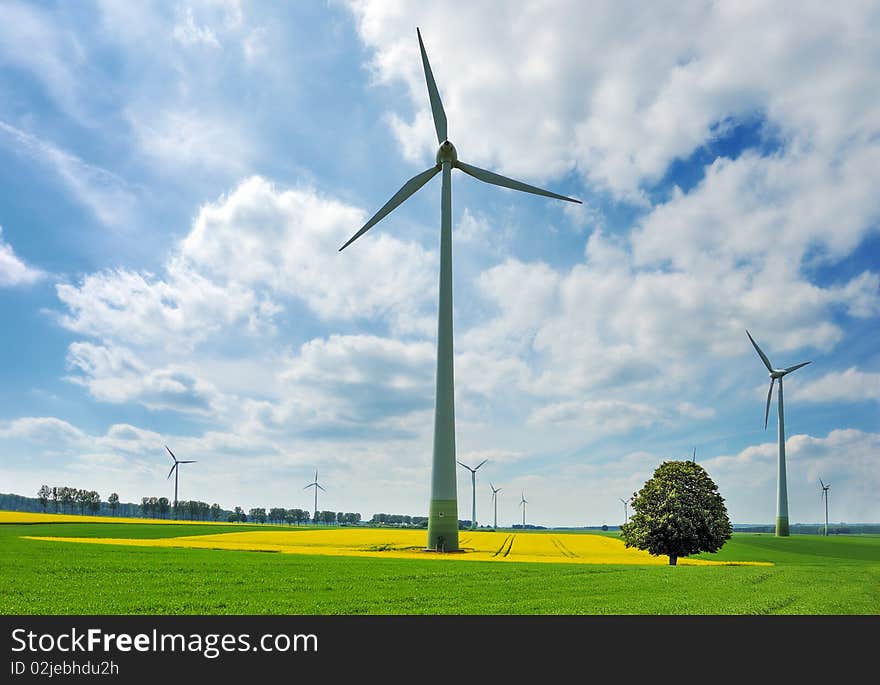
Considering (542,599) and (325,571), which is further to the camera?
(325,571)

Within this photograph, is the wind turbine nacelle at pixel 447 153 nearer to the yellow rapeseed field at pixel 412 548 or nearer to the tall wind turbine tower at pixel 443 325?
the tall wind turbine tower at pixel 443 325

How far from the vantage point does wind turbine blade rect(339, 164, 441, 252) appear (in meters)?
69.6

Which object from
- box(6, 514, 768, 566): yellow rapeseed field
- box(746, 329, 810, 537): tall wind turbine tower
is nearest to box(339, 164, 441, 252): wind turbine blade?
box(6, 514, 768, 566): yellow rapeseed field

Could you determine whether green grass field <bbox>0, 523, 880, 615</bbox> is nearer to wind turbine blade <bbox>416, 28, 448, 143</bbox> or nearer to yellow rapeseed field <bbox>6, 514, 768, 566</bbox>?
yellow rapeseed field <bbox>6, 514, 768, 566</bbox>

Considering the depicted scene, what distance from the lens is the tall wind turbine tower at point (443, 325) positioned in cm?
6059

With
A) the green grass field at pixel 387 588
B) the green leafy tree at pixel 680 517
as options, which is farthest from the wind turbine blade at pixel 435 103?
the green grass field at pixel 387 588

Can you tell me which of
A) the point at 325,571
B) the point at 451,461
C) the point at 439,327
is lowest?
the point at 325,571

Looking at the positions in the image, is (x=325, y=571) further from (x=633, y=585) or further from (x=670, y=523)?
(x=670, y=523)

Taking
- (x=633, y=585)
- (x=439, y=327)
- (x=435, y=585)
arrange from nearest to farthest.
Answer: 1. (x=435, y=585)
2. (x=633, y=585)
3. (x=439, y=327)

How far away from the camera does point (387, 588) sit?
94.8 feet

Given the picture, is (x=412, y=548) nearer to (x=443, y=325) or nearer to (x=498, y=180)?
(x=443, y=325)

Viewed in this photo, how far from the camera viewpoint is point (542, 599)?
26.6 m
